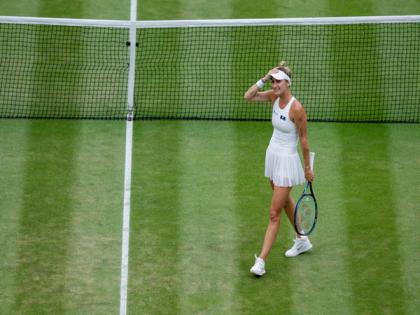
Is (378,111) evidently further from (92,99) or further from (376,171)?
(92,99)

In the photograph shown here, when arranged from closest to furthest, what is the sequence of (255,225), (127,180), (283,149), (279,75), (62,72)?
1. (279,75)
2. (283,149)
3. (255,225)
4. (127,180)
5. (62,72)

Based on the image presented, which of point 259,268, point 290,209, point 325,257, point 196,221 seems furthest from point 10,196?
point 325,257

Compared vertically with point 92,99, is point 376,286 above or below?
below

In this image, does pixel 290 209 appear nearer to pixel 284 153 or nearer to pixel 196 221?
pixel 284 153

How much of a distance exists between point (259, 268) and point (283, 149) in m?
1.40

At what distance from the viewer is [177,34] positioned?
1669 centimetres

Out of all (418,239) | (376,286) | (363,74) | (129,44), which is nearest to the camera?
(376,286)

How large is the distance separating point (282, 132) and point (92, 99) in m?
4.98

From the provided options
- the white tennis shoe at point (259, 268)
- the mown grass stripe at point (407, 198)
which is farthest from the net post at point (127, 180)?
the mown grass stripe at point (407, 198)

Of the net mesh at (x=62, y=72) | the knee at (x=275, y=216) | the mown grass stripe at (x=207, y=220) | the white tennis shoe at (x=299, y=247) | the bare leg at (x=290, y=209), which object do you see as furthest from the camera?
the net mesh at (x=62, y=72)

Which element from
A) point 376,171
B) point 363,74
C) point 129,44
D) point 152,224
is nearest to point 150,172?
point 152,224

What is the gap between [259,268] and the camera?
11.3 m

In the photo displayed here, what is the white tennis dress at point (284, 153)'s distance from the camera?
438 inches

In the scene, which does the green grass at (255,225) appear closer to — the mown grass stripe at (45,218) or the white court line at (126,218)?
the white court line at (126,218)
